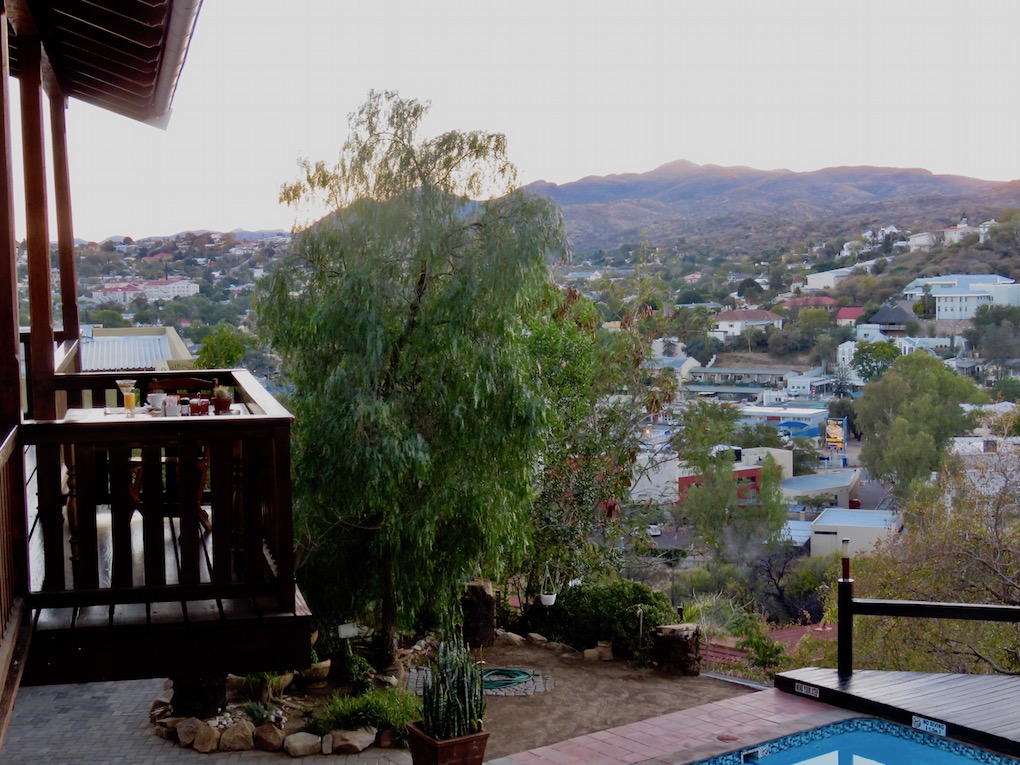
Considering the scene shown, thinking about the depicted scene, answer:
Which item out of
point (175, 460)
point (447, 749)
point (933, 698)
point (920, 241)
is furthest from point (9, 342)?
point (920, 241)

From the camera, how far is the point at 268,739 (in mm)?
6898

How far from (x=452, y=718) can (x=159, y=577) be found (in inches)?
107

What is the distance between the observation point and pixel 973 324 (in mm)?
31625

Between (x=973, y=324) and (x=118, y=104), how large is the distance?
100 feet

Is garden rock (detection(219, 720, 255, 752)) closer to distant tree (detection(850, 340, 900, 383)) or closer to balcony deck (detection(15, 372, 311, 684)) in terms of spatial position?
balcony deck (detection(15, 372, 311, 684))

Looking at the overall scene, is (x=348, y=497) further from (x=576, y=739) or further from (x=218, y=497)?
(x=218, y=497)

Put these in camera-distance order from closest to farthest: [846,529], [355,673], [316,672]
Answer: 1. [316,672]
2. [355,673]
3. [846,529]

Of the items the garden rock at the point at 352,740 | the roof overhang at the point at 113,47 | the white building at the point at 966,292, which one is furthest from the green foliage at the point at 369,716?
the white building at the point at 966,292

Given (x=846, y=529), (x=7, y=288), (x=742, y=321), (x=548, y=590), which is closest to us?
(x=7, y=288)

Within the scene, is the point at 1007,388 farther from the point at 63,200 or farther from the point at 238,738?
the point at 63,200

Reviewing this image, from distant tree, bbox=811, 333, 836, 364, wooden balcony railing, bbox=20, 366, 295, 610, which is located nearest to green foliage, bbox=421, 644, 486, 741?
wooden balcony railing, bbox=20, 366, 295, 610

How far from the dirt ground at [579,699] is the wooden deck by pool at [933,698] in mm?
1392

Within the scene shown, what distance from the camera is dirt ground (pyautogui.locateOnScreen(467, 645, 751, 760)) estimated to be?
308 inches

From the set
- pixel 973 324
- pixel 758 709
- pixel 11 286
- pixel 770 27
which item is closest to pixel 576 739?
pixel 758 709
